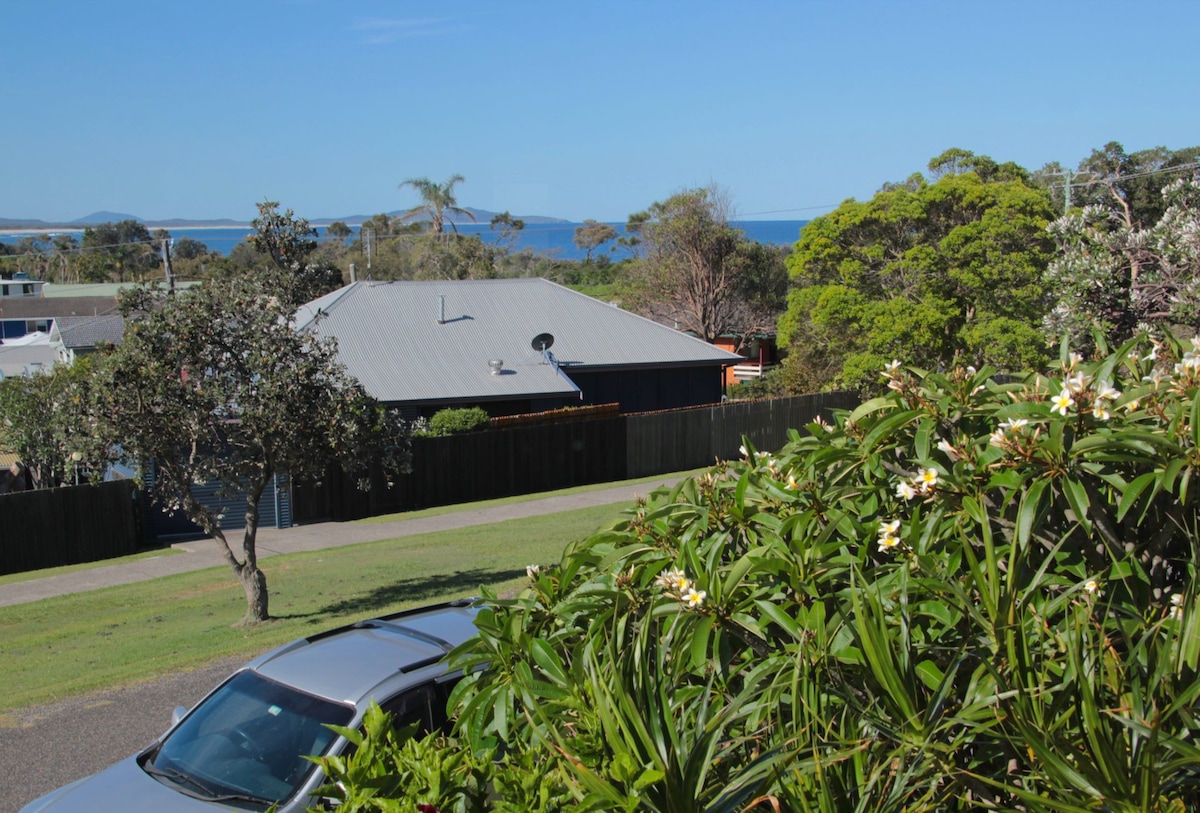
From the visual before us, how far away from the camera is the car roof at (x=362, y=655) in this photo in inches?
236

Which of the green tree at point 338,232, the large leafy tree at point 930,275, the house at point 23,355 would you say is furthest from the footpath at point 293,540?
the green tree at point 338,232

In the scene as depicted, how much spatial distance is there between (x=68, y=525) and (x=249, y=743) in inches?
724

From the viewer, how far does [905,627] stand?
3246 mm

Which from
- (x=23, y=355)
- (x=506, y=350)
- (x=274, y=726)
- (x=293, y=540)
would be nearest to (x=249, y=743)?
(x=274, y=726)

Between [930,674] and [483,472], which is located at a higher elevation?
[930,674]

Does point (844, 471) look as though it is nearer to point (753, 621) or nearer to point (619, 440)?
point (753, 621)

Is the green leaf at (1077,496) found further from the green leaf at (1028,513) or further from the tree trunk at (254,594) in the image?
the tree trunk at (254,594)

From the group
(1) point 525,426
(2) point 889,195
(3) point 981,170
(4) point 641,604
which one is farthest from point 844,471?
(3) point 981,170

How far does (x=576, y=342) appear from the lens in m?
34.5

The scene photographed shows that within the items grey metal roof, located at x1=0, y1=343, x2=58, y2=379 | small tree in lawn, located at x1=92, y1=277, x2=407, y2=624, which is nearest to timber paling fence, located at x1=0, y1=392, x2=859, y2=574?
small tree in lawn, located at x1=92, y1=277, x2=407, y2=624

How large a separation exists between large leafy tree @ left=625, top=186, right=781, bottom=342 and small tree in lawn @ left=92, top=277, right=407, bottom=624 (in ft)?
128

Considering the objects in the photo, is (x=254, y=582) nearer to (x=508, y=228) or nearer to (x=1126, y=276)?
(x=1126, y=276)

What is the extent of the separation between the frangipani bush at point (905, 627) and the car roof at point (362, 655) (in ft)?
5.99

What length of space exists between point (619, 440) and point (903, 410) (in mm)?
26155
